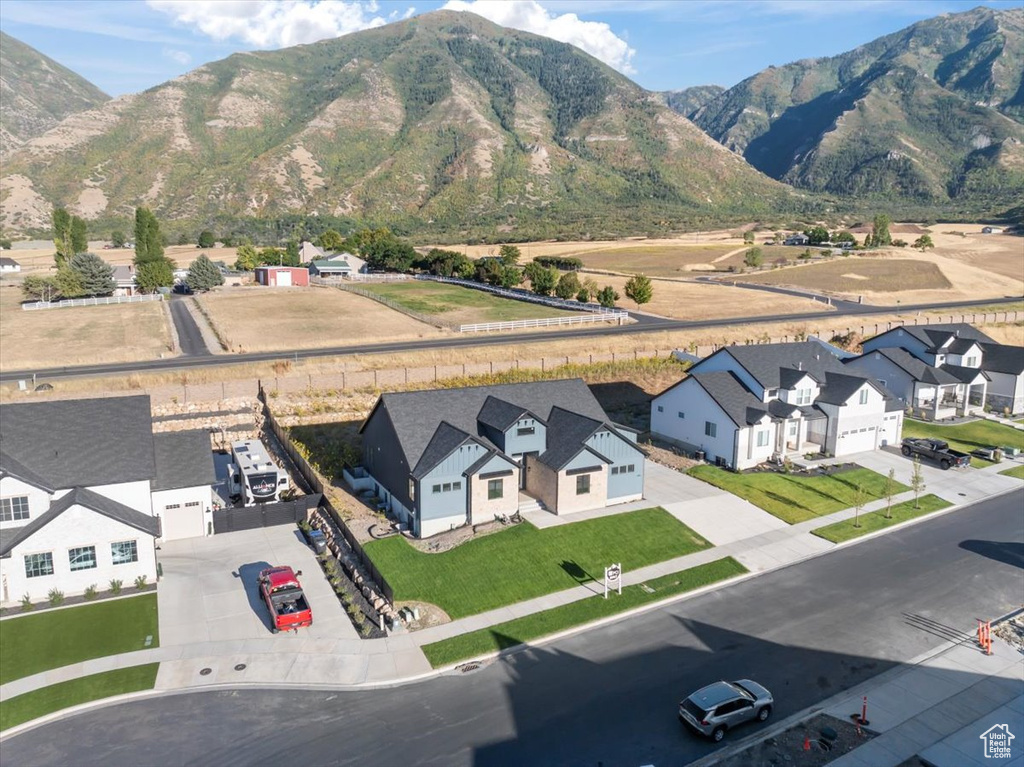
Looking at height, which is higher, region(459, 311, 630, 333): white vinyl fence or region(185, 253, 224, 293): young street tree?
region(185, 253, 224, 293): young street tree

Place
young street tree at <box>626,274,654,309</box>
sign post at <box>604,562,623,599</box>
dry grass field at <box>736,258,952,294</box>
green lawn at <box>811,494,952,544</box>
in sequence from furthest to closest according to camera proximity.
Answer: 1. dry grass field at <box>736,258,952,294</box>
2. young street tree at <box>626,274,654,309</box>
3. green lawn at <box>811,494,952,544</box>
4. sign post at <box>604,562,623,599</box>

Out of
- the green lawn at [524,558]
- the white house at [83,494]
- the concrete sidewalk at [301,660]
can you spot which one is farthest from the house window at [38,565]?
the green lawn at [524,558]

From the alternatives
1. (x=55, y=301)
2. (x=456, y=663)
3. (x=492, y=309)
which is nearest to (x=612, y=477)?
(x=456, y=663)

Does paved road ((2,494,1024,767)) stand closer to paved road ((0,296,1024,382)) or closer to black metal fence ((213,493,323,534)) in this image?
black metal fence ((213,493,323,534))

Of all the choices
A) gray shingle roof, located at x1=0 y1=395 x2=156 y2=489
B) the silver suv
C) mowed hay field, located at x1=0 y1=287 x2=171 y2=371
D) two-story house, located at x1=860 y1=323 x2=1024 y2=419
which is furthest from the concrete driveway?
two-story house, located at x1=860 y1=323 x2=1024 y2=419

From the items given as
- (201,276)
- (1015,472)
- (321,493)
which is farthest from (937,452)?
(201,276)

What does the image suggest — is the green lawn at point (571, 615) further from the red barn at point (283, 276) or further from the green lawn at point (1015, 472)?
the red barn at point (283, 276)

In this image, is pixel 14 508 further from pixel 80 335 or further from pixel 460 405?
pixel 80 335
